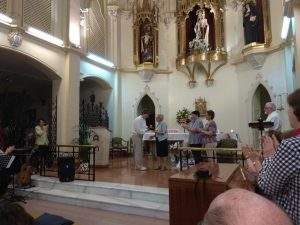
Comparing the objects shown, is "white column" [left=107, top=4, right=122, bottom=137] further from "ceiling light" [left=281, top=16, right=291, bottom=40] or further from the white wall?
"ceiling light" [left=281, top=16, right=291, bottom=40]

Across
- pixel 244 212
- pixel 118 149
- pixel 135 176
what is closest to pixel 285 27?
pixel 135 176

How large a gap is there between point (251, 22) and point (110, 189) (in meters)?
8.01

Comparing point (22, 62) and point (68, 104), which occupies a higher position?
point (22, 62)

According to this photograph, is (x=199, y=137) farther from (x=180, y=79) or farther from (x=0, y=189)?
(x=180, y=79)

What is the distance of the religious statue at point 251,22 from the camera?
10516mm

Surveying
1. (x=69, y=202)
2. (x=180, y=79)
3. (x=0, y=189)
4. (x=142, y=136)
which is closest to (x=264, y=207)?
(x=0, y=189)

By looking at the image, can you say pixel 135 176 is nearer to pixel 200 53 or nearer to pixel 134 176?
pixel 134 176

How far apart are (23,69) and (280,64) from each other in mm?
8985

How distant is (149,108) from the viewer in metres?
13.5

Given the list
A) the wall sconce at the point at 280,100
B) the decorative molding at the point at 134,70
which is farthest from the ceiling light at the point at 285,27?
the decorative molding at the point at 134,70

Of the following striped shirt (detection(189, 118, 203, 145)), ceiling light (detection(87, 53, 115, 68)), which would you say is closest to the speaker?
striped shirt (detection(189, 118, 203, 145))

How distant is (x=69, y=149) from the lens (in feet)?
30.7

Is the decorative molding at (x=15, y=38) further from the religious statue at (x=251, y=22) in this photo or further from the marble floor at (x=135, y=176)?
the religious statue at (x=251, y=22)

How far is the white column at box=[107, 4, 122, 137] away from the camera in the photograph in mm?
12656
